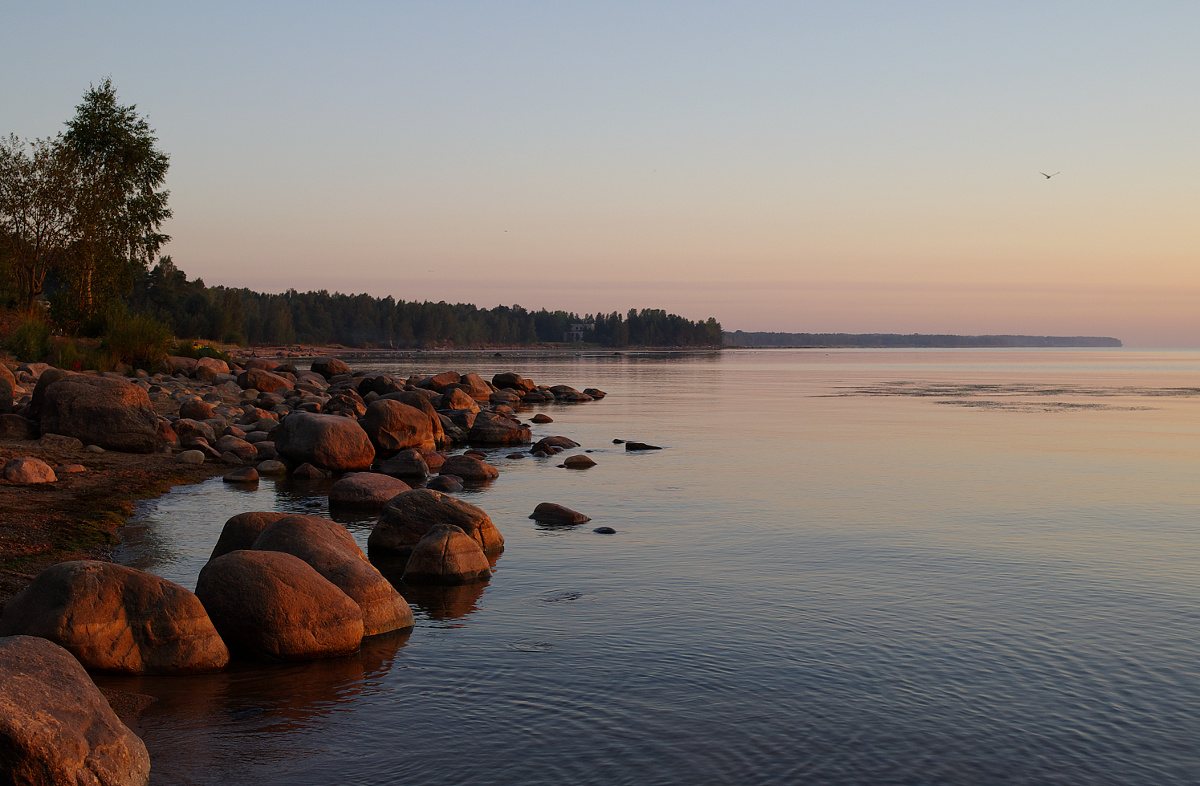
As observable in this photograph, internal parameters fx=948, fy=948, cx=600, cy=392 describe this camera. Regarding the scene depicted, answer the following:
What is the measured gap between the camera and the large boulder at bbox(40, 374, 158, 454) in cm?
2161

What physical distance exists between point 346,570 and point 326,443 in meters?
12.2

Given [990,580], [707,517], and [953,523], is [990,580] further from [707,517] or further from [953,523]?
[707,517]

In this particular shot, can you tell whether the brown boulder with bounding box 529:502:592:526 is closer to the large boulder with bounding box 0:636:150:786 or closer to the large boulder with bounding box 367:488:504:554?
the large boulder with bounding box 367:488:504:554

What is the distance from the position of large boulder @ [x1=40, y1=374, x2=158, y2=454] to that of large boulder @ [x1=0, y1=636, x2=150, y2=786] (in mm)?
16525

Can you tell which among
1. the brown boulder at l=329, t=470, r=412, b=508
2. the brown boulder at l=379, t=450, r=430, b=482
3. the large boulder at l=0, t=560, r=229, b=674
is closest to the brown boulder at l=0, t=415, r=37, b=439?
the brown boulder at l=379, t=450, r=430, b=482

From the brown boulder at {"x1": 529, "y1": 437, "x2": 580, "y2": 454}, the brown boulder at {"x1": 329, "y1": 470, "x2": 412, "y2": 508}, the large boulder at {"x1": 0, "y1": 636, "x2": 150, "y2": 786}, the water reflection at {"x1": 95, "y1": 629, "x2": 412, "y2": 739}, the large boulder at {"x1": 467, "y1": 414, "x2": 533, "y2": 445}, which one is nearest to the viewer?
the large boulder at {"x1": 0, "y1": 636, "x2": 150, "y2": 786}

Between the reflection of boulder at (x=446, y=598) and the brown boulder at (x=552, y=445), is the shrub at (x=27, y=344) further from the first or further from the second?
the reflection of boulder at (x=446, y=598)

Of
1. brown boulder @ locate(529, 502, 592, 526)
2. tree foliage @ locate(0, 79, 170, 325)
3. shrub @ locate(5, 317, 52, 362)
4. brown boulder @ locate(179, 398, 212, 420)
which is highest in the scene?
tree foliage @ locate(0, 79, 170, 325)

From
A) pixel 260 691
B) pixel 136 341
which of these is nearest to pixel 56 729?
pixel 260 691

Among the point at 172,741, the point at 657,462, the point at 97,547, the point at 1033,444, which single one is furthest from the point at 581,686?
the point at 1033,444

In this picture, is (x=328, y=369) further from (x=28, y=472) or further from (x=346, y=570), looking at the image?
(x=346, y=570)

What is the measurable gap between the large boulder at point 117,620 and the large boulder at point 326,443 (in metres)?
13.1

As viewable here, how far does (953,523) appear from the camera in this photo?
1727cm

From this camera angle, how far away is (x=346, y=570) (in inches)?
412
